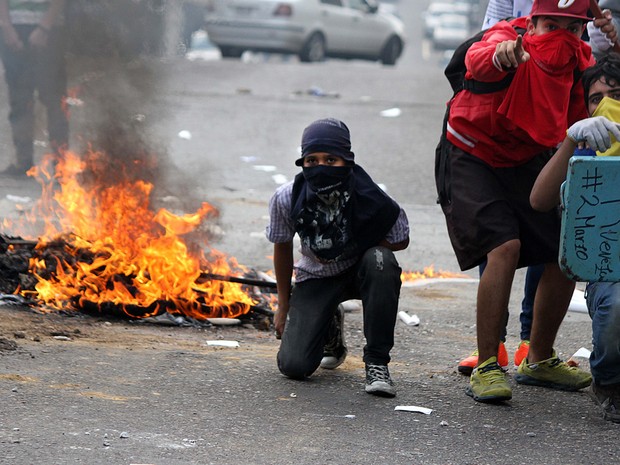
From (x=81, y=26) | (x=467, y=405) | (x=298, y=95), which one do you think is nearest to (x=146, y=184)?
(x=81, y=26)

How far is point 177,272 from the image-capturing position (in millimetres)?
5750

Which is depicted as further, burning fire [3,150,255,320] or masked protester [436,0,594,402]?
burning fire [3,150,255,320]

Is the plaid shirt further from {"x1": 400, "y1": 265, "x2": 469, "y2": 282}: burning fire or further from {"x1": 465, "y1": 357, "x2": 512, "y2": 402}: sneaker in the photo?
{"x1": 400, "y1": 265, "x2": 469, "y2": 282}: burning fire

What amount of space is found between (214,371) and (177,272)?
1.10 meters

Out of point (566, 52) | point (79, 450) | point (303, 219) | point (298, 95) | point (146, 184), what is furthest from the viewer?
point (298, 95)

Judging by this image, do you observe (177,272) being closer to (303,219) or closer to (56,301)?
(56,301)

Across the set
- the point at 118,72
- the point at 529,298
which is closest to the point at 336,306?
the point at 529,298

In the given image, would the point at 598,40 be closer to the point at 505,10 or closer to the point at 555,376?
the point at 505,10

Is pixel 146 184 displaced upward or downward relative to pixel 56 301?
upward

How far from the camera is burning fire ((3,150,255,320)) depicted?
5.66m

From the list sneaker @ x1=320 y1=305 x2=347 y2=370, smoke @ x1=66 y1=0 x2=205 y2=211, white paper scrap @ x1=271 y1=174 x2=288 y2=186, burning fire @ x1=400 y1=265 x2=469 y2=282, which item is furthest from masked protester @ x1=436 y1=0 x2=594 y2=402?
white paper scrap @ x1=271 y1=174 x2=288 y2=186

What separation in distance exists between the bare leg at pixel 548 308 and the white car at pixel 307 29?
1408cm

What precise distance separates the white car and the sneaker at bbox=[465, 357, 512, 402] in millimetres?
14354

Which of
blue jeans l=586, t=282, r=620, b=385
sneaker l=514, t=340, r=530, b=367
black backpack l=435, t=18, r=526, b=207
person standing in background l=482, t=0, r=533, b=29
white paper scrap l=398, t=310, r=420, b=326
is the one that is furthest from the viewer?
white paper scrap l=398, t=310, r=420, b=326
